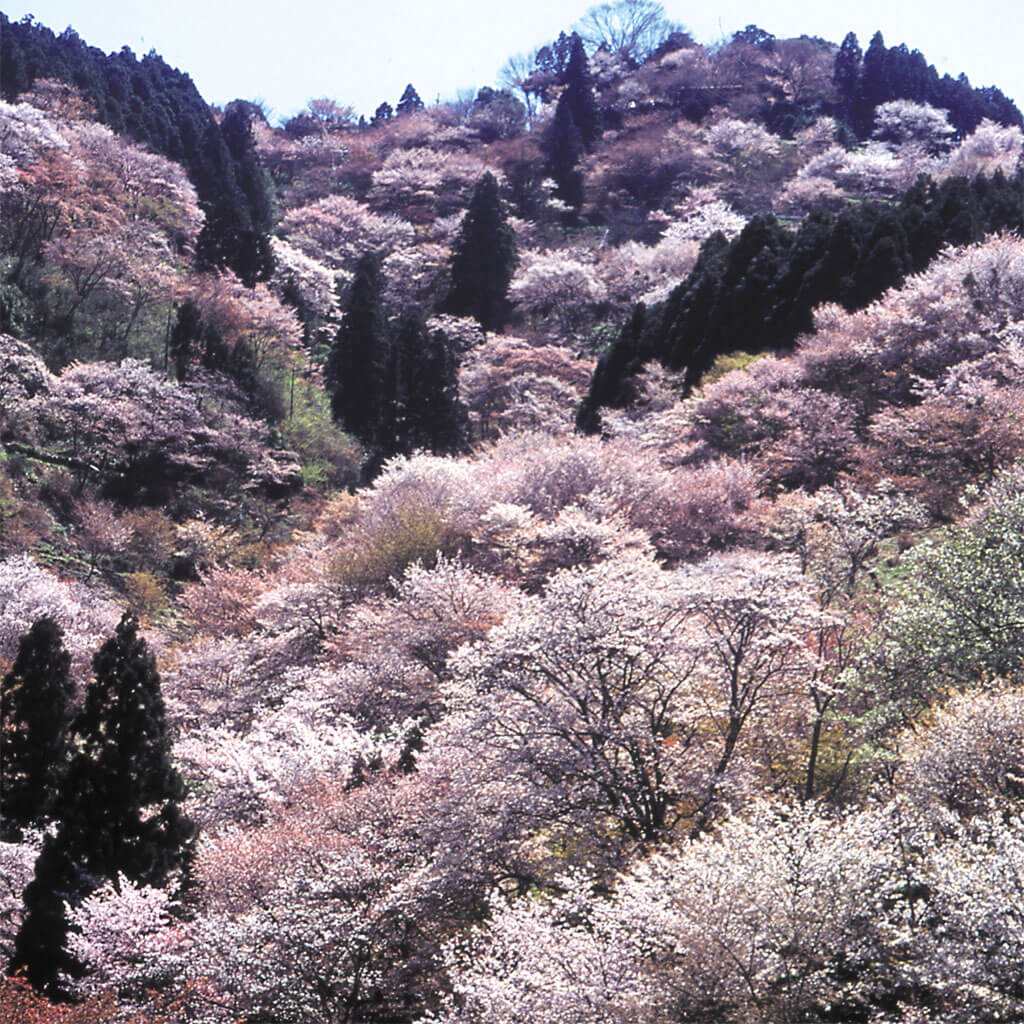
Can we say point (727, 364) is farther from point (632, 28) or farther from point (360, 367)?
point (632, 28)

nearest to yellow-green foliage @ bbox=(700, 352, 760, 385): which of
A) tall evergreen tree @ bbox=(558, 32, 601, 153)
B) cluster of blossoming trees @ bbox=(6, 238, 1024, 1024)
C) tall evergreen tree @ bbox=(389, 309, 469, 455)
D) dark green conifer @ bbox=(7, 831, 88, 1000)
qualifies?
cluster of blossoming trees @ bbox=(6, 238, 1024, 1024)

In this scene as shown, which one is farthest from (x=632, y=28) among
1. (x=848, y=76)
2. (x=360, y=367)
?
(x=360, y=367)

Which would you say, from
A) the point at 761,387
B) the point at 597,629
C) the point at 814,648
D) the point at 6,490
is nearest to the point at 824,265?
the point at 761,387

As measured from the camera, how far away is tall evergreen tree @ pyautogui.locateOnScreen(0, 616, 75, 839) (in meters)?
16.5

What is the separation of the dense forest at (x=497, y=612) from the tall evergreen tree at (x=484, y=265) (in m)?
0.23

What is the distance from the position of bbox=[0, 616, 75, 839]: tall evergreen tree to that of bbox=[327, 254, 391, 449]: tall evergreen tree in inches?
1031

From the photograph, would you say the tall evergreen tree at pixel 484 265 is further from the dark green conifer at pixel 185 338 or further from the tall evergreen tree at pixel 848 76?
the tall evergreen tree at pixel 848 76

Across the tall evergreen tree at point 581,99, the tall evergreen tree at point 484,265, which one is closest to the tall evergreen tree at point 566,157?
the tall evergreen tree at point 581,99

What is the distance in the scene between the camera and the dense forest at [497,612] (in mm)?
9445

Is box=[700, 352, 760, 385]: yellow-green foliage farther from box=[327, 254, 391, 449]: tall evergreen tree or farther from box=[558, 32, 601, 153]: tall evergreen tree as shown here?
box=[558, 32, 601, 153]: tall evergreen tree

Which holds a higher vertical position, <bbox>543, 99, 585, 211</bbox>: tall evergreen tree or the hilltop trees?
the hilltop trees

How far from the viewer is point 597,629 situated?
12.6 metres

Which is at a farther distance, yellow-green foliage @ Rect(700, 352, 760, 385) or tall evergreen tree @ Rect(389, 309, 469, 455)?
tall evergreen tree @ Rect(389, 309, 469, 455)

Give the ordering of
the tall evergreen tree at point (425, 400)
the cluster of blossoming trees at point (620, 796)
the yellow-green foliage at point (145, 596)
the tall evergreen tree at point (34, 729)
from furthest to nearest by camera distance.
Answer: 1. the tall evergreen tree at point (425, 400)
2. the yellow-green foliage at point (145, 596)
3. the tall evergreen tree at point (34, 729)
4. the cluster of blossoming trees at point (620, 796)
